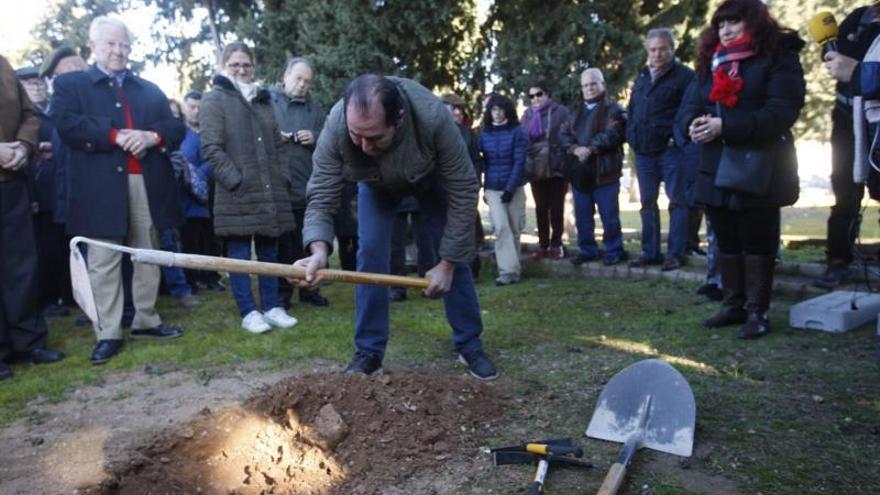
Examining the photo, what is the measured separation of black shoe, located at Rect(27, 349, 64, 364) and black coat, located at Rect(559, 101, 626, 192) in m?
4.93

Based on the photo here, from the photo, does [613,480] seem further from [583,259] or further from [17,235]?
[583,259]

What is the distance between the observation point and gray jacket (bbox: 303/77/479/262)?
346 cm

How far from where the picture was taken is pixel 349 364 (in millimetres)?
4195

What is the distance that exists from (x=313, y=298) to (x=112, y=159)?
2.27m

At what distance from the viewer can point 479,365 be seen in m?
4.04

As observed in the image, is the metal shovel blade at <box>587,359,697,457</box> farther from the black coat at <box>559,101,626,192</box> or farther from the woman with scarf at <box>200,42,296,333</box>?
the black coat at <box>559,101,626,192</box>

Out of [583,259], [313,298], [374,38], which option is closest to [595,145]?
[583,259]

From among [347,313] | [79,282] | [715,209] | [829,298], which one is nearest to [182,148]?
[347,313]

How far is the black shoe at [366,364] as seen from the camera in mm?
3951

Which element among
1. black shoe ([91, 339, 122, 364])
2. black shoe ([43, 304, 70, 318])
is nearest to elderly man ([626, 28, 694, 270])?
black shoe ([91, 339, 122, 364])

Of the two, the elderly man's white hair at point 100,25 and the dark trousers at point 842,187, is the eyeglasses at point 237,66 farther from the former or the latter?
the dark trousers at point 842,187

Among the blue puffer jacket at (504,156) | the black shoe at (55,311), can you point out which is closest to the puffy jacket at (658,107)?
the blue puffer jacket at (504,156)

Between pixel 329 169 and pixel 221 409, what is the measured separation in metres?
1.34

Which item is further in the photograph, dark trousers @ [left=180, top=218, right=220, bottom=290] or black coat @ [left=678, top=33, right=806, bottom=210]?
dark trousers @ [left=180, top=218, right=220, bottom=290]
